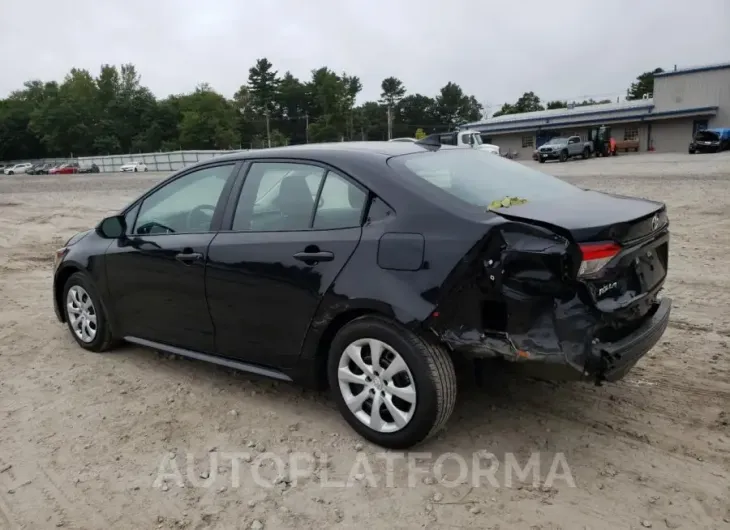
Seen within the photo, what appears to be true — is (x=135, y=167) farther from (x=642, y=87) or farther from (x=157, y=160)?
(x=642, y=87)

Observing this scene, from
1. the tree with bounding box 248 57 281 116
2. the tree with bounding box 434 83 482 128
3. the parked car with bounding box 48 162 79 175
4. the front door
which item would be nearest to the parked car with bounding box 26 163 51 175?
the parked car with bounding box 48 162 79 175

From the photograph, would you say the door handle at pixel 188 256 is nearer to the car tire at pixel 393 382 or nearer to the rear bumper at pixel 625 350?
the car tire at pixel 393 382

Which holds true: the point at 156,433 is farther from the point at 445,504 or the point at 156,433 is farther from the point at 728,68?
the point at 728,68

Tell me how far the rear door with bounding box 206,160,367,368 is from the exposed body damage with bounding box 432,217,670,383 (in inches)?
28.7

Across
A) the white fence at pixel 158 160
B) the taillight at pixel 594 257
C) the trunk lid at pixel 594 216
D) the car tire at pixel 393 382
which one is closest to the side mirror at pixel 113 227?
the car tire at pixel 393 382

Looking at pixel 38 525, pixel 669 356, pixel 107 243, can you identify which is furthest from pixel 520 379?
pixel 107 243

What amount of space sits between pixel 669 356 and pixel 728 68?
54.8m

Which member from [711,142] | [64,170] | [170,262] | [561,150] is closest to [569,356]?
[170,262]

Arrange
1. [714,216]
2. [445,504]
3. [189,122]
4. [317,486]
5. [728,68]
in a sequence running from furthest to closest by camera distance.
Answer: [189,122], [728,68], [714,216], [317,486], [445,504]

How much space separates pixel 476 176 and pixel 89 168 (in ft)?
243

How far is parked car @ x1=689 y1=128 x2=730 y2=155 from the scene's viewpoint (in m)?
39.6

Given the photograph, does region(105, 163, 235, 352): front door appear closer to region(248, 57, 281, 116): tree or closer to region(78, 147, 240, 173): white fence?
region(78, 147, 240, 173): white fence

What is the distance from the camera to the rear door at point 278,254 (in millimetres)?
3486

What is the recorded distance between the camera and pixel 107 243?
4.75m
